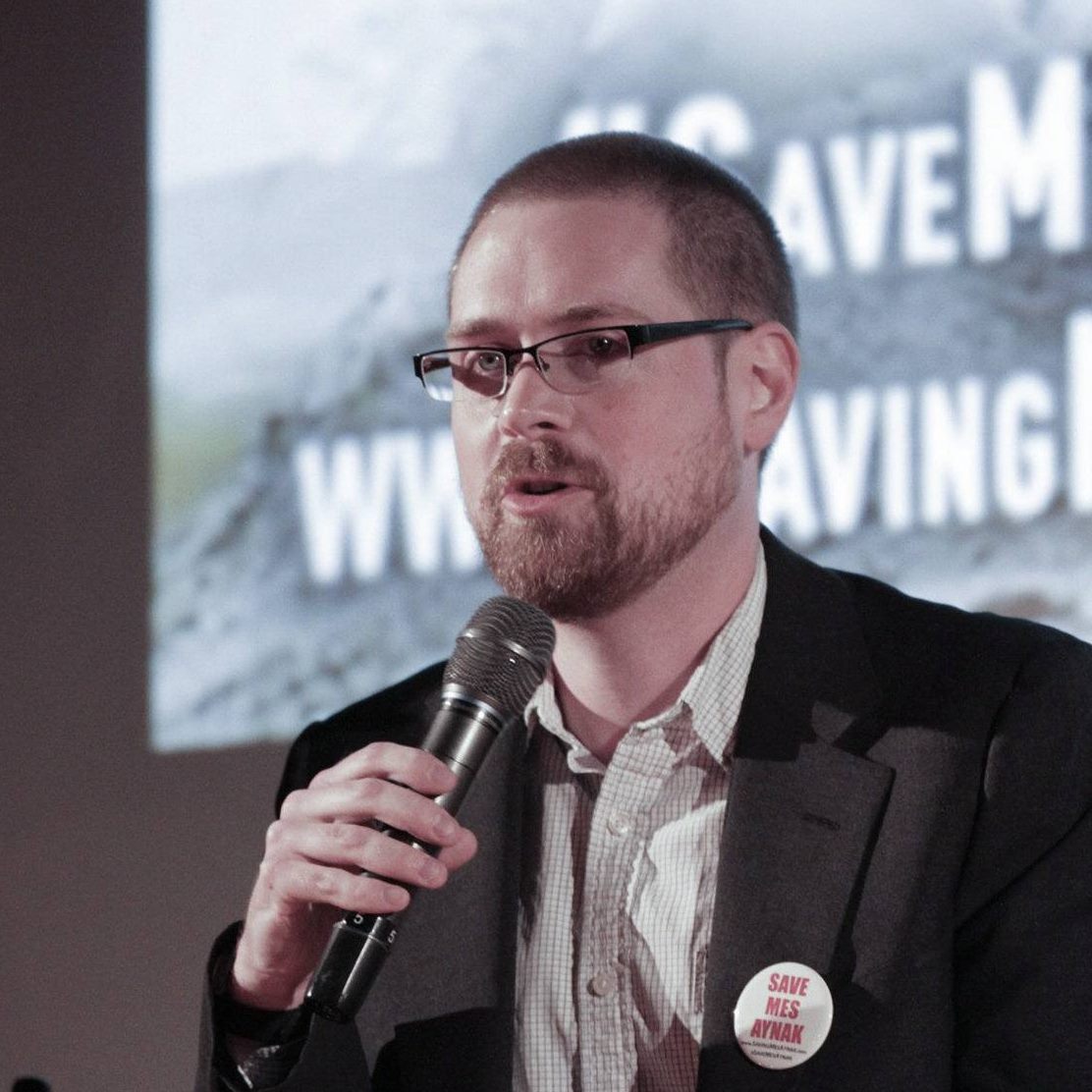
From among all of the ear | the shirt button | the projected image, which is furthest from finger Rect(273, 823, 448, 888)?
the projected image

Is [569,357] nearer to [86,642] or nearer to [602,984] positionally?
[602,984]

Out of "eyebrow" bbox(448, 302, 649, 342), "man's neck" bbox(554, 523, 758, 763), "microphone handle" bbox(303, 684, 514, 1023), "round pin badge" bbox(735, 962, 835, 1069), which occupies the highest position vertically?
"eyebrow" bbox(448, 302, 649, 342)

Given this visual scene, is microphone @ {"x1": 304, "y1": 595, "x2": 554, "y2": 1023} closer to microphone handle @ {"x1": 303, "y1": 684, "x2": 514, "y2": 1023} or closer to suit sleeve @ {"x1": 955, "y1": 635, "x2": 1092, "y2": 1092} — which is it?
microphone handle @ {"x1": 303, "y1": 684, "x2": 514, "y2": 1023}

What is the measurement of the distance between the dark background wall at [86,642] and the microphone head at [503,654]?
5.33ft

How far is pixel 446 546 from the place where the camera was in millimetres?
3244

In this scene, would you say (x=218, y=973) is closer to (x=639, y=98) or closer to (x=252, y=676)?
(x=252, y=676)

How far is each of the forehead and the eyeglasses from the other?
30 millimetres

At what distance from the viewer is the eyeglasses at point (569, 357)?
83.7 inches

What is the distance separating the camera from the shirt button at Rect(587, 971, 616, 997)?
6.75 ft

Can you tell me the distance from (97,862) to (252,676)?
56cm

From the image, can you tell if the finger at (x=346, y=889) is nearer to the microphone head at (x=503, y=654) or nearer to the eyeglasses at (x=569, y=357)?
the microphone head at (x=503, y=654)

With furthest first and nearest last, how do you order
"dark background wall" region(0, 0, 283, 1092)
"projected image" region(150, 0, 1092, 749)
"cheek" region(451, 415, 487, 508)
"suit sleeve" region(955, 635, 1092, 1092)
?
"dark background wall" region(0, 0, 283, 1092), "projected image" region(150, 0, 1092, 749), "cheek" region(451, 415, 487, 508), "suit sleeve" region(955, 635, 1092, 1092)

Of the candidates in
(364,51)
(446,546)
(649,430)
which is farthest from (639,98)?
(649,430)

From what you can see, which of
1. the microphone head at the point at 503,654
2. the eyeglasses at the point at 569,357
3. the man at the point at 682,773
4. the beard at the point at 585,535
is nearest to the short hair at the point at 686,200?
the man at the point at 682,773
